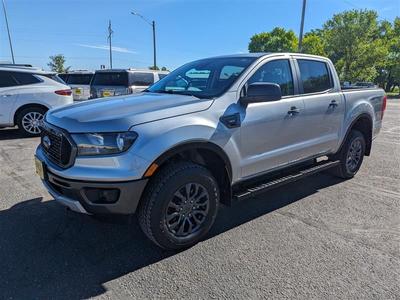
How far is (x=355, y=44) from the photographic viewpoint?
120ft

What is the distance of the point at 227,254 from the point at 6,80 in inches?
292

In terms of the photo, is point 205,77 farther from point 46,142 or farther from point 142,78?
point 142,78

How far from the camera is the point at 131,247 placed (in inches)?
123

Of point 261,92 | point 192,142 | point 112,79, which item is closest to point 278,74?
point 261,92

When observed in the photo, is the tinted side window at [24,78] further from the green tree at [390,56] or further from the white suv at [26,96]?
the green tree at [390,56]

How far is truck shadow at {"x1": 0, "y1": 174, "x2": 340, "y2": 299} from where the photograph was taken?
8.38ft

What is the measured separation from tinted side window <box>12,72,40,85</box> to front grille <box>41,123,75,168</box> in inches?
227

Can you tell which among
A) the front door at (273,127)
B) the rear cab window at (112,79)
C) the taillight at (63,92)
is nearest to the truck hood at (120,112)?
the front door at (273,127)

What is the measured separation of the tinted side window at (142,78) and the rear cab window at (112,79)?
253mm

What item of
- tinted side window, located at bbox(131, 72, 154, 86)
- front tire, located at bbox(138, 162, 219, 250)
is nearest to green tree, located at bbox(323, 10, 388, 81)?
tinted side window, located at bbox(131, 72, 154, 86)

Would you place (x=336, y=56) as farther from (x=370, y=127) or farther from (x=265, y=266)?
(x=265, y=266)

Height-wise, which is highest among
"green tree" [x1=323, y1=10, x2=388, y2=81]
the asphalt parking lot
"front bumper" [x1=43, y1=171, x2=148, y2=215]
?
"green tree" [x1=323, y1=10, x2=388, y2=81]

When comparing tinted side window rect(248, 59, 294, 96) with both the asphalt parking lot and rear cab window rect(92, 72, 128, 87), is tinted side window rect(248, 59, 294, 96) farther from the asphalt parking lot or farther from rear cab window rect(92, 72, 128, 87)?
rear cab window rect(92, 72, 128, 87)

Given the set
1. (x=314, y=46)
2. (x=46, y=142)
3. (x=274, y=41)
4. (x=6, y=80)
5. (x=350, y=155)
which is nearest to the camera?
(x=46, y=142)
